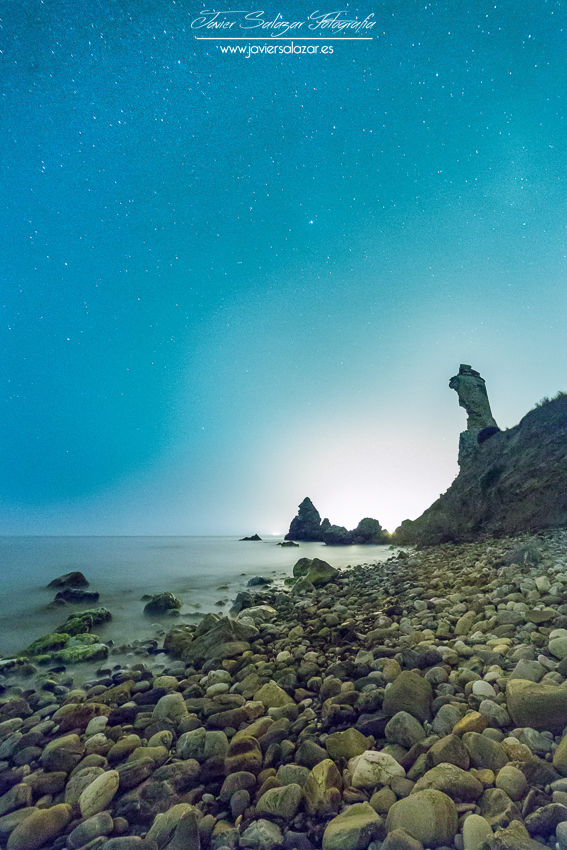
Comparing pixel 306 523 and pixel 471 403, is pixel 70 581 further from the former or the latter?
pixel 306 523

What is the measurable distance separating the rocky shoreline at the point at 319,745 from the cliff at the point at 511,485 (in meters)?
9.60

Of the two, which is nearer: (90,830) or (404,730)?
(90,830)

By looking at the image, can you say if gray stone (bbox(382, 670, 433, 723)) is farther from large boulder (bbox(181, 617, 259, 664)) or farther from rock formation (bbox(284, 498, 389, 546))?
rock formation (bbox(284, 498, 389, 546))

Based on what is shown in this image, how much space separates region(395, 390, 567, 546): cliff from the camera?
12.4 metres

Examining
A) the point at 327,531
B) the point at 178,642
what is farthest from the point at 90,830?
the point at 327,531

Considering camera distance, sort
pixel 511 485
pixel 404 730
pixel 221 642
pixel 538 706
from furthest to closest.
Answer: pixel 511 485 → pixel 221 642 → pixel 404 730 → pixel 538 706

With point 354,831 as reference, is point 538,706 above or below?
above

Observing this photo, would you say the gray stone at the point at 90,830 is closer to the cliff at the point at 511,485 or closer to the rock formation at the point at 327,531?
the cliff at the point at 511,485

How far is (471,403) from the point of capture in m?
25.2

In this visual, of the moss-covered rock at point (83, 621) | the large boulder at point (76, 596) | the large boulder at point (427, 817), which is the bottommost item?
the large boulder at point (76, 596)


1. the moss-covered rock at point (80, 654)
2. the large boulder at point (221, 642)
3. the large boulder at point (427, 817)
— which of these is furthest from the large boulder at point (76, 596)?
the large boulder at point (427, 817)

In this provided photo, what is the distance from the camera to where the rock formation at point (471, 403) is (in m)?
23.1

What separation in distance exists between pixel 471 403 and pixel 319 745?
2670cm

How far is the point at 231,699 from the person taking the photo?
3.38m
